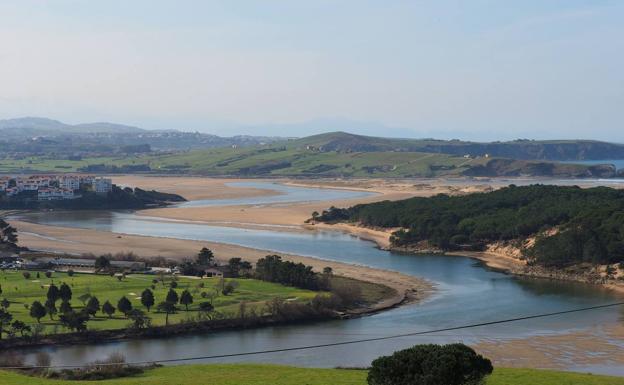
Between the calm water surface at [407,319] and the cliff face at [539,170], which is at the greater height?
the cliff face at [539,170]

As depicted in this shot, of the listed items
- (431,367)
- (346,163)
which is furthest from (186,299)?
(346,163)

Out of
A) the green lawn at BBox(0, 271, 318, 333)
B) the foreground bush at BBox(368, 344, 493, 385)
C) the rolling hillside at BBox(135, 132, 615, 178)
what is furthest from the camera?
the rolling hillside at BBox(135, 132, 615, 178)

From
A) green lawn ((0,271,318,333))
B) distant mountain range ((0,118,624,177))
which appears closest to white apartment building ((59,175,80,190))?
distant mountain range ((0,118,624,177))

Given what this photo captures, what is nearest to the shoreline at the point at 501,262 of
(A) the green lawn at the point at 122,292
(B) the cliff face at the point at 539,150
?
(A) the green lawn at the point at 122,292

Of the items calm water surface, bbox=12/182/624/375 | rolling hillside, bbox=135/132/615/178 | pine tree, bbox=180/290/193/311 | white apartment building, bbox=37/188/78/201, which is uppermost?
rolling hillside, bbox=135/132/615/178

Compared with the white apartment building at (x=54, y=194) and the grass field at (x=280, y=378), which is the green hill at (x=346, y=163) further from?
the grass field at (x=280, y=378)

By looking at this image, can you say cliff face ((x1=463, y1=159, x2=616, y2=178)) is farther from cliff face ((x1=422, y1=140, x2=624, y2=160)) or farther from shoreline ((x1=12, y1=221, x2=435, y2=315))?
shoreline ((x1=12, y1=221, x2=435, y2=315))

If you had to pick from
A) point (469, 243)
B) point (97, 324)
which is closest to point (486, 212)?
point (469, 243)
